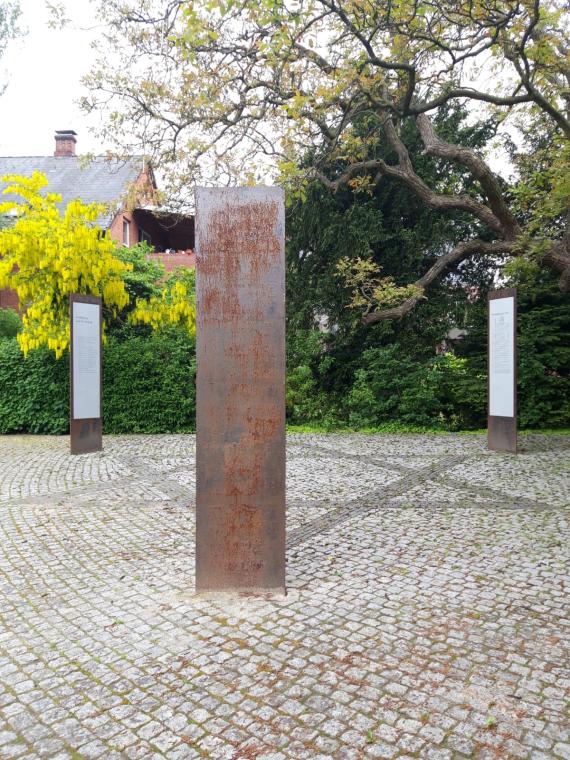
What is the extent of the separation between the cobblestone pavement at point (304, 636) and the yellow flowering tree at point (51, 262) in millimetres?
5766

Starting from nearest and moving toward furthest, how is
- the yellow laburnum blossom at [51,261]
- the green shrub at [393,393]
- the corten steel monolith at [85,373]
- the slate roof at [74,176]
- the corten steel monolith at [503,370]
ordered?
the corten steel monolith at [503,370] → the corten steel monolith at [85,373] → the yellow laburnum blossom at [51,261] → the green shrub at [393,393] → the slate roof at [74,176]

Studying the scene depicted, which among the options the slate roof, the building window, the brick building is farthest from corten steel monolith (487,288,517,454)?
the building window

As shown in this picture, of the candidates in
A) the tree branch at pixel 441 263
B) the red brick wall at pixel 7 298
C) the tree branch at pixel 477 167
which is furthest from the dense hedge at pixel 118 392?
the red brick wall at pixel 7 298

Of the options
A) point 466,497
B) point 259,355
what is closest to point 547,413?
point 466,497

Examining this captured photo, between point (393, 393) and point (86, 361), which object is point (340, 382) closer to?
point (393, 393)

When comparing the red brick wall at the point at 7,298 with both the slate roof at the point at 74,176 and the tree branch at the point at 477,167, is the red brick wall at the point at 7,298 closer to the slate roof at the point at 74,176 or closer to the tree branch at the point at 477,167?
the slate roof at the point at 74,176

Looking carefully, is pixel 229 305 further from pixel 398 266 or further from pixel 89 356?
pixel 398 266

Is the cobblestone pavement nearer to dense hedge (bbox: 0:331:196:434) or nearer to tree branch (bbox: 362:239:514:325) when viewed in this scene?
dense hedge (bbox: 0:331:196:434)

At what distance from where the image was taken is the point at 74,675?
9.58 feet

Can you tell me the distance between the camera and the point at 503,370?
9.60 metres

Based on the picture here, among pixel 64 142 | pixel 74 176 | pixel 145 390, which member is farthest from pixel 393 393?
pixel 64 142

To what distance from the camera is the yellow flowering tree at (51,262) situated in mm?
10992

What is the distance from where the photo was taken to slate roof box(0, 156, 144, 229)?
20.6 metres

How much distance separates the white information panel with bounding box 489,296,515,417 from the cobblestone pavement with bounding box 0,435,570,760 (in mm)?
3232
